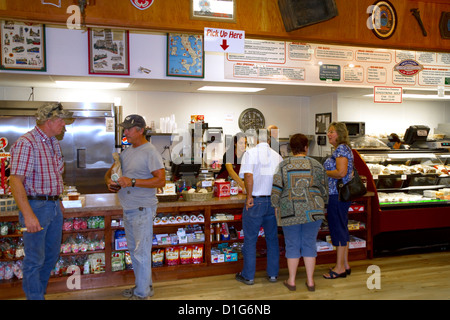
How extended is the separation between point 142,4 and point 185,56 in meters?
2.63

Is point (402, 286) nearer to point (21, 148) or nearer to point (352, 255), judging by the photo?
point (352, 255)

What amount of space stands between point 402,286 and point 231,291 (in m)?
1.89

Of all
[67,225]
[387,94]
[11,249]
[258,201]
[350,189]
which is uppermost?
[387,94]

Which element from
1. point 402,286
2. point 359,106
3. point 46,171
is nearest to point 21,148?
point 46,171

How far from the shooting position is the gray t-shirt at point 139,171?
137 inches

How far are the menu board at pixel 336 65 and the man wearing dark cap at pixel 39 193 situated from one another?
8.89 feet

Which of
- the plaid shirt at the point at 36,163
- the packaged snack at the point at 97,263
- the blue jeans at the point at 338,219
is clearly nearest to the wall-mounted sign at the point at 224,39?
the plaid shirt at the point at 36,163

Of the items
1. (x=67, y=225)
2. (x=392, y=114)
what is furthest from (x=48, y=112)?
(x=392, y=114)

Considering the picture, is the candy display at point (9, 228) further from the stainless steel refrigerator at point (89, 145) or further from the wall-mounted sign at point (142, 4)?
the wall-mounted sign at point (142, 4)

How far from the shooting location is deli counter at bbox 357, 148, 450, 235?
206 inches

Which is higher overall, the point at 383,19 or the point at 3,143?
the point at 383,19

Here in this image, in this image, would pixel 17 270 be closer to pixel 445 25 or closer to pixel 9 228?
pixel 9 228

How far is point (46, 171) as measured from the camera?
3.06 m

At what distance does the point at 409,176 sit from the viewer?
556cm
